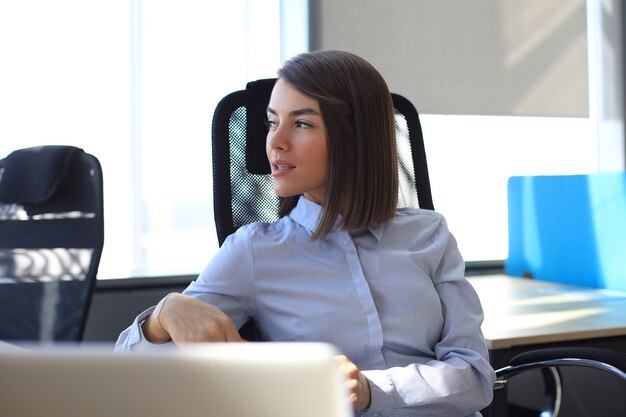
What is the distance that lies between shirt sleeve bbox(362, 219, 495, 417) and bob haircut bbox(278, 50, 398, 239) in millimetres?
176

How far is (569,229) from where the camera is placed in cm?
294

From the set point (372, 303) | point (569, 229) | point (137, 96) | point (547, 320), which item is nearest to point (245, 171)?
point (372, 303)

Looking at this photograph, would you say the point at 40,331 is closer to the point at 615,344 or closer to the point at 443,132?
the point at 615,344

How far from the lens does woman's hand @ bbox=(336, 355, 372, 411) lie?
1.27 m

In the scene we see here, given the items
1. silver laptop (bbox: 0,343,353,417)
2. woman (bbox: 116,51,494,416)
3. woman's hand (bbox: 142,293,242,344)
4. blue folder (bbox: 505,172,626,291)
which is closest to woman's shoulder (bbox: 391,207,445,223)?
woman (bbox: 116,51,494,416)

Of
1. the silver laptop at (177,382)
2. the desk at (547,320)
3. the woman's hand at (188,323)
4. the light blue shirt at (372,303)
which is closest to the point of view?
the silver laptop at (177,382)

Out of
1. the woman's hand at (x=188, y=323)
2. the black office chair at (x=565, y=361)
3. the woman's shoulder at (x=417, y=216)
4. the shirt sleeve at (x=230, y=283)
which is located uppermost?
the woman's shoulder at (x=417, y=216)

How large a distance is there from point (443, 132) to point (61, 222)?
6.03ft

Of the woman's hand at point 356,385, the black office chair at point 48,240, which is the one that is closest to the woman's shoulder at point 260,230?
the woman's hand at point 356,385

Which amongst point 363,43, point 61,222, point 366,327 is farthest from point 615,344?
point 363,43

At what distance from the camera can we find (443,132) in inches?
131

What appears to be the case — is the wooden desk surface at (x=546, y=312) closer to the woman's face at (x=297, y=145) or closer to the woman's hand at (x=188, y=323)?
the woman's face at (x=297, y=145)

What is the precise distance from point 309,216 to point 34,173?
0.78 m

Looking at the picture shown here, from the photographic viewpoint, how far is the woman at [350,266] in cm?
145
